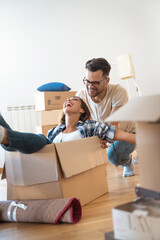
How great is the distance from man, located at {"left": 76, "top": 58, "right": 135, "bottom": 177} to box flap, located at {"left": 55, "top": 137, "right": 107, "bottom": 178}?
0.19m

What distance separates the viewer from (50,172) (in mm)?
1638

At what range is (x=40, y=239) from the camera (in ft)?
4.28

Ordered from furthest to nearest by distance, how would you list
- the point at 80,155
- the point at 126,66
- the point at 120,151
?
the point at 126,66
the point at 120,151
the point at 80,155

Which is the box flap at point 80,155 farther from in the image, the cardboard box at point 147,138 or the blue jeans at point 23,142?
the cardboard box at point 147,138

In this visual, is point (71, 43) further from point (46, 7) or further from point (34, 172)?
point (34, 172)

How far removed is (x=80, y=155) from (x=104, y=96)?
66 cm

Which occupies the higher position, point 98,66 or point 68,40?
point 68,40

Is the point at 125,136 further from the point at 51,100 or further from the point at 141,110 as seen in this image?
the point at 51,100

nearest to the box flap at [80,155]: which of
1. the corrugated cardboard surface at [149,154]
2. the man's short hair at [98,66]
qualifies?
the man's short hair at [98,66]

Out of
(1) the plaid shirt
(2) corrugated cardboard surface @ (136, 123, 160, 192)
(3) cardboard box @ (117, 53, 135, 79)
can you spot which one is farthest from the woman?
(3) cardboard box @ (117, 53, 135, 79)

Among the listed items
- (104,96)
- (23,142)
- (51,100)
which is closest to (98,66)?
(104,96)

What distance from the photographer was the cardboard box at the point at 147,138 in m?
0.89

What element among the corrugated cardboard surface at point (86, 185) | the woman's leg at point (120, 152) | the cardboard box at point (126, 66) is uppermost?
the cardboard box at point (126, 66)

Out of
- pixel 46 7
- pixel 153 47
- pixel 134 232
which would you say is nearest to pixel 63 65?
pixel 46 7
